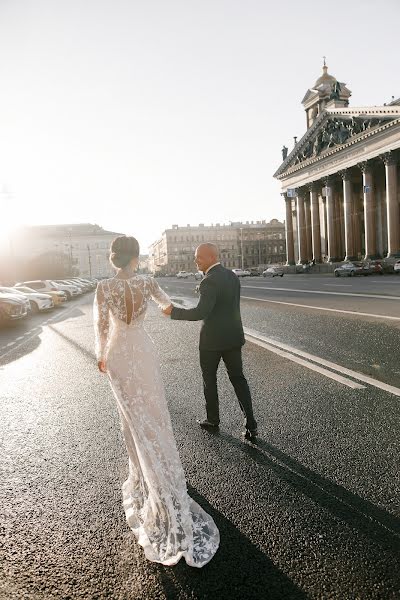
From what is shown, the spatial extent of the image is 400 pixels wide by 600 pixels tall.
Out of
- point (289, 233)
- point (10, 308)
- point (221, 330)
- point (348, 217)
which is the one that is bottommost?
point (10, 308)

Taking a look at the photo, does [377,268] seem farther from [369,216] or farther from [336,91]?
[336,91]

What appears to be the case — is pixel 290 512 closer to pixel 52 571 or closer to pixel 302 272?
pixel 52 571

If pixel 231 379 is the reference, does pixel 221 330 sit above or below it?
above

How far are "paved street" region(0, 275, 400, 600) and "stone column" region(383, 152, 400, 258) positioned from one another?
48492mm

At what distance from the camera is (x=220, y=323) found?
5.08m

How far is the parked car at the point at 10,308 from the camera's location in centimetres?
1930

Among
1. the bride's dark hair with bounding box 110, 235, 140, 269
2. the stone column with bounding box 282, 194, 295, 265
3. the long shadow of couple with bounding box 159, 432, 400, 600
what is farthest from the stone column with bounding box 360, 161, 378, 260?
the bride's dark hair with bounding box 110, 235, 140, 269

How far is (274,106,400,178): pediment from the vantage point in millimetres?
55059

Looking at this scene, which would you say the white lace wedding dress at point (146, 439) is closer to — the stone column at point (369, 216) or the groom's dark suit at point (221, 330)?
the groom's dark suit at point (221, 330)

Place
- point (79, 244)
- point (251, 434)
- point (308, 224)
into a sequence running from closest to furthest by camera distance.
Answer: point (251, 434)
point (308, 224)
point (79, 244)

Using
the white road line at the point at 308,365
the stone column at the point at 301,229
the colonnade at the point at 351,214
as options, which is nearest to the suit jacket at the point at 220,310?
the white road line at the point at 308,365

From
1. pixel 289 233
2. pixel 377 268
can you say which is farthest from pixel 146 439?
pixel 289 233

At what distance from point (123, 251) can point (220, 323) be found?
5.49ft

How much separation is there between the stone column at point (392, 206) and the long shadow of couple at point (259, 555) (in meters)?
53.3
